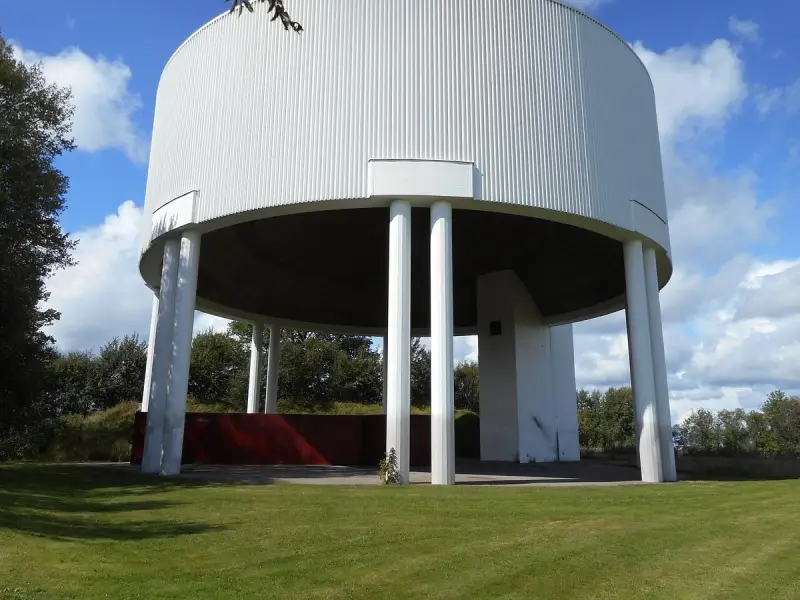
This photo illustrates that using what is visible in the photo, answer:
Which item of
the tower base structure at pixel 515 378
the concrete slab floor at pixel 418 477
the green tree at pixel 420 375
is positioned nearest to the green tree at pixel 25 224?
the concrete slab floor at pixel 418 477

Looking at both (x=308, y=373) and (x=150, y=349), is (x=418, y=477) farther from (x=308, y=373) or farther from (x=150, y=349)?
(x=308, y=373)

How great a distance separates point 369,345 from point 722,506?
5105 cm

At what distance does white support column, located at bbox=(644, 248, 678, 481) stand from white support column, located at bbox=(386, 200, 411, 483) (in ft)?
26.8

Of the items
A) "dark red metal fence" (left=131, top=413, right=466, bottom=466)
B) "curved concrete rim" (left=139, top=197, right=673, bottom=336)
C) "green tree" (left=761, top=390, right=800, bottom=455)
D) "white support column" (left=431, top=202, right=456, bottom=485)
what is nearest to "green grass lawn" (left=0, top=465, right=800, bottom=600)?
"white support column" (left=431, top=202, right=456, bottom=485)

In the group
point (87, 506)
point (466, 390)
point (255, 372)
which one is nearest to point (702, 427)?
point (466, 390)

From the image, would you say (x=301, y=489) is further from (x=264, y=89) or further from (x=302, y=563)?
(x=264, y=89)

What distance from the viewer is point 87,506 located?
10.8 metres

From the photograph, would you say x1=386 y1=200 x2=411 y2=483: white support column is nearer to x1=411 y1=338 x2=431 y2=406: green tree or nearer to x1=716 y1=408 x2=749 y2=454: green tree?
x1=411 y1=338 x2=431 y2=406: green tree

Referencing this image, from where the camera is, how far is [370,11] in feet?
58.2

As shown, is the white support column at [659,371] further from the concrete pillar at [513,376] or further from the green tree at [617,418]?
the green tree at [617,418]

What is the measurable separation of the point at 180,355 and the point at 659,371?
1468 centimetres

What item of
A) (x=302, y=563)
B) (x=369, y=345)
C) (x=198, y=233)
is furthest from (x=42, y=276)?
(x=369, y=345)

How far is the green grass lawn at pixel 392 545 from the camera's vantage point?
18.9 feet

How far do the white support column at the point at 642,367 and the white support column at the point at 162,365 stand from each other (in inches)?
549
